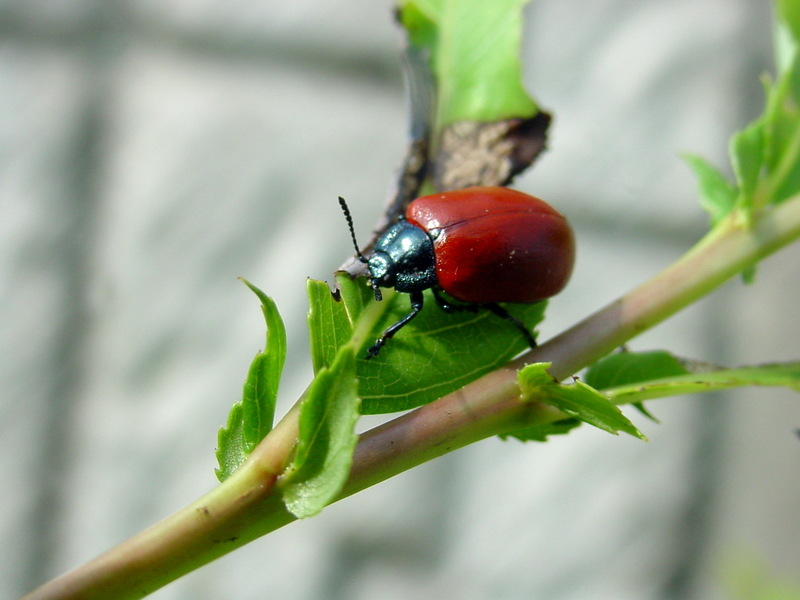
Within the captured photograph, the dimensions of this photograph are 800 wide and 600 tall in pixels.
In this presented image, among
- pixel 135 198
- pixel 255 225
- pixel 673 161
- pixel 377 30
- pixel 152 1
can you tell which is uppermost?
pixel 152 1

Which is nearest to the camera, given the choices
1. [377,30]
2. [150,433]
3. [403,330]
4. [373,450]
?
[373,450]

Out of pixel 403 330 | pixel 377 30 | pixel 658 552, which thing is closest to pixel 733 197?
pixel 403 330

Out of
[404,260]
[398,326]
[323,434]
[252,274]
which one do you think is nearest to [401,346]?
[398,326]

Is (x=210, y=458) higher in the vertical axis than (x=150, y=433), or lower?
lower

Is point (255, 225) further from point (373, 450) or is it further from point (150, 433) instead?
point (373, 450)

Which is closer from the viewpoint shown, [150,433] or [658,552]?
[150,433]

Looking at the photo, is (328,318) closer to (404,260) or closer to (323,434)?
(323,434)

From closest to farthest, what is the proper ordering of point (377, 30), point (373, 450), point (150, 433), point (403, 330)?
point (373, 450)
point (403, 330)
point (150, 433)
point (377, 30)
